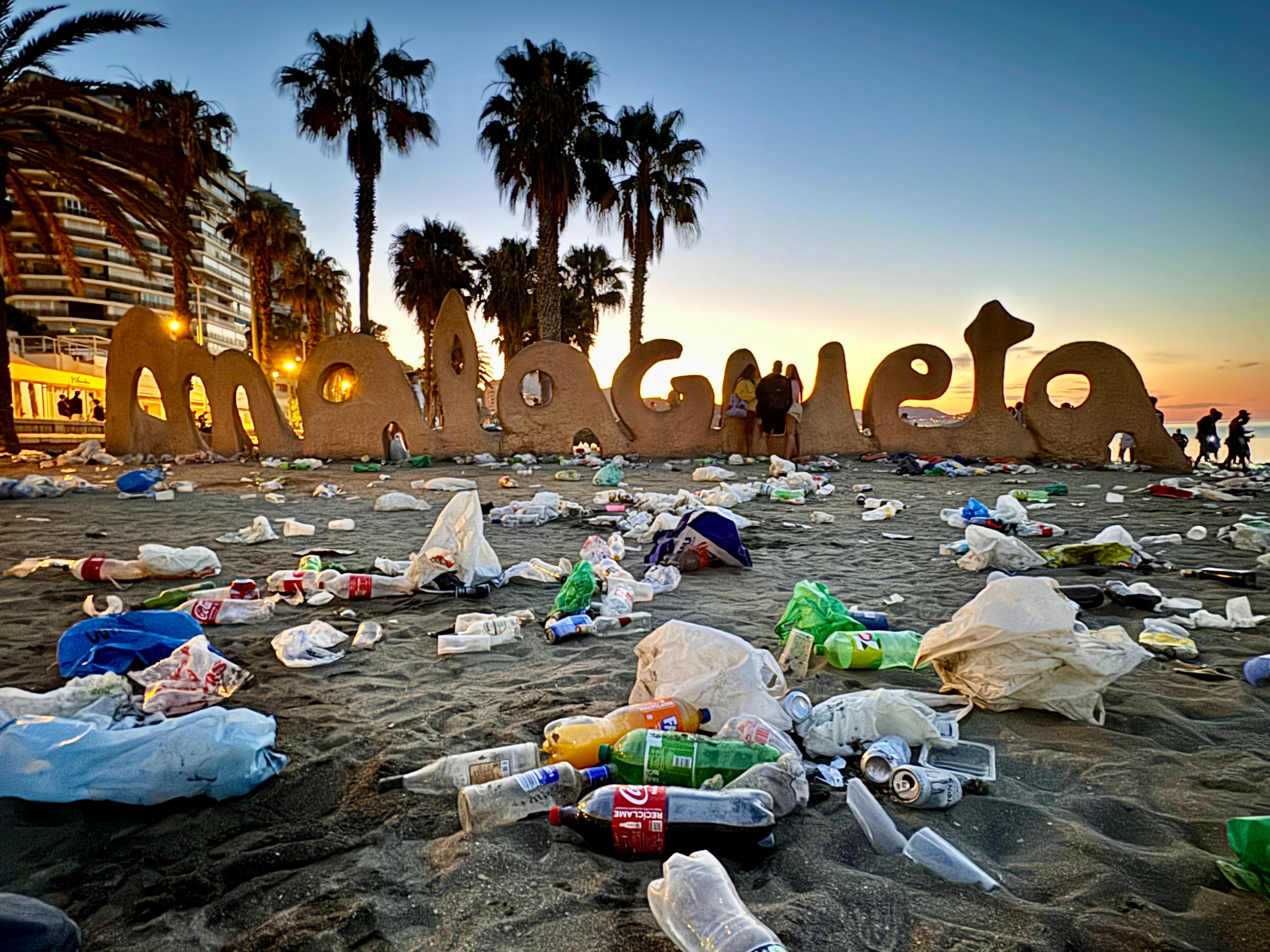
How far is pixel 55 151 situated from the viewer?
10.7 m

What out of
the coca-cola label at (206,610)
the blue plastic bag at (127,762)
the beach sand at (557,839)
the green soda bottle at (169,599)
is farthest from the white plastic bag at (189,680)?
the green soda bottle at (169,599)

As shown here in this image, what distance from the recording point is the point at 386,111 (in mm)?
16922

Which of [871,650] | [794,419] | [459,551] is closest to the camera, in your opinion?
[871,650]

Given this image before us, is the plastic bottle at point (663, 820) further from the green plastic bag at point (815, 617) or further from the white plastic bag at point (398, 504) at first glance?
the white plastic bag at point (398, 504)

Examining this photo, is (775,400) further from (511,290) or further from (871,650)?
(511,290)

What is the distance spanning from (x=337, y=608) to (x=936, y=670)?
9.73ft

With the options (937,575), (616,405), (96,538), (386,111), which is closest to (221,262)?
(386,111)

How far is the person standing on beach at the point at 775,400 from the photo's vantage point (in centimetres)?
1258

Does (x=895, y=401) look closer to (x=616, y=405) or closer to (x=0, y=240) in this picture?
(x=616, y=405)

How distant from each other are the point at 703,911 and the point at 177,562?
13.3 ft

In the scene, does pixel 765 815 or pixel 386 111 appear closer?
pixel 765 815

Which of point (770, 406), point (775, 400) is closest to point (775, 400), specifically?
point (775, 400)

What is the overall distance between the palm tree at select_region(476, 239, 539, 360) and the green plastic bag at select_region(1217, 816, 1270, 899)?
26.3 meters

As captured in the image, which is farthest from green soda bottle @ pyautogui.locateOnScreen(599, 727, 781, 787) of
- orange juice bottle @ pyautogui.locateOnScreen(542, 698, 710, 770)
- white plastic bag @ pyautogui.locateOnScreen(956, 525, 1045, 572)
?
white plastic bag @ pyautogui.locateOnScreen(956, 525, 1045, 572)
